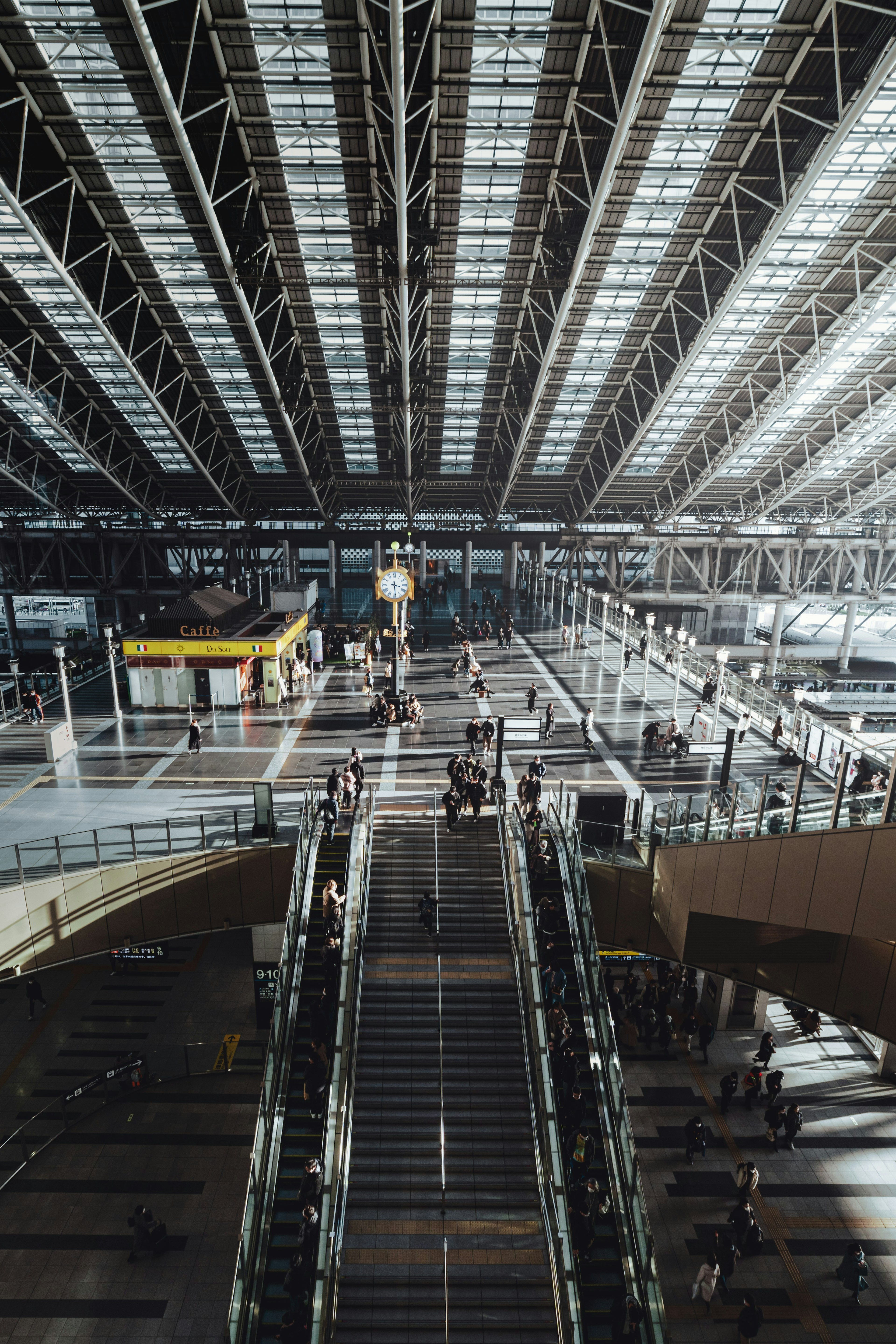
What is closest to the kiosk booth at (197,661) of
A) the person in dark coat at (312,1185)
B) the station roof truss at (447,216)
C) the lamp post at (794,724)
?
the station roof truss at (447,216)

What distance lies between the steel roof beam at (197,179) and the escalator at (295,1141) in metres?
18.9

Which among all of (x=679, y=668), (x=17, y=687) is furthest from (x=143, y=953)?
(x=679, y=668)

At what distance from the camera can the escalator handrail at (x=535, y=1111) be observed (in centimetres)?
995

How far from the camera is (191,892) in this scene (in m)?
17.0

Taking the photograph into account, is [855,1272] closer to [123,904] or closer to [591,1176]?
[591,1176]

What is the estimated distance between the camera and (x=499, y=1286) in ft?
35.1

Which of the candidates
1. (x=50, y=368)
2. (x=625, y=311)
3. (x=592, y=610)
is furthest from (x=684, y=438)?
(x=50, y=368)

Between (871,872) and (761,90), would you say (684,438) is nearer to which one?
(761,90)

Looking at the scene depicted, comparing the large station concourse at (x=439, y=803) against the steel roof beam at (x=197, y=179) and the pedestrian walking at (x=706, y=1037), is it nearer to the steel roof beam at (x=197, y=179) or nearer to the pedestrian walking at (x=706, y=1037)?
the steel roof beam at (x=197, y=179)

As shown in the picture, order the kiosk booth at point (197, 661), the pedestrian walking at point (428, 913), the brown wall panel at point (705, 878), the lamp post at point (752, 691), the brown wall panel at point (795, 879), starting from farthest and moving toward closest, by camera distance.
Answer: the kiosk booth at point (197, 661)
the lamp post at point (752, 691)
the pedestrian walking at point (428, 913)
the brown wall panel at point (705, 878)
the brown wall panel at point (795, 879)

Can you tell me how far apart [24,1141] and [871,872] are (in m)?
16.1

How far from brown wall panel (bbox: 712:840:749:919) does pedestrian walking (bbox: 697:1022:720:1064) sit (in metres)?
6.13

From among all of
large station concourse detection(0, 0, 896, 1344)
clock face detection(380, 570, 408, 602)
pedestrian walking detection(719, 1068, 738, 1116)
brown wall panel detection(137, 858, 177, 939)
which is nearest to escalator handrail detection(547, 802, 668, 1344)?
large station concourse detection(0, 0, 896, 1344)

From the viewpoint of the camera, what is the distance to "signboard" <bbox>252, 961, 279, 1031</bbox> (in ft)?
62.4
